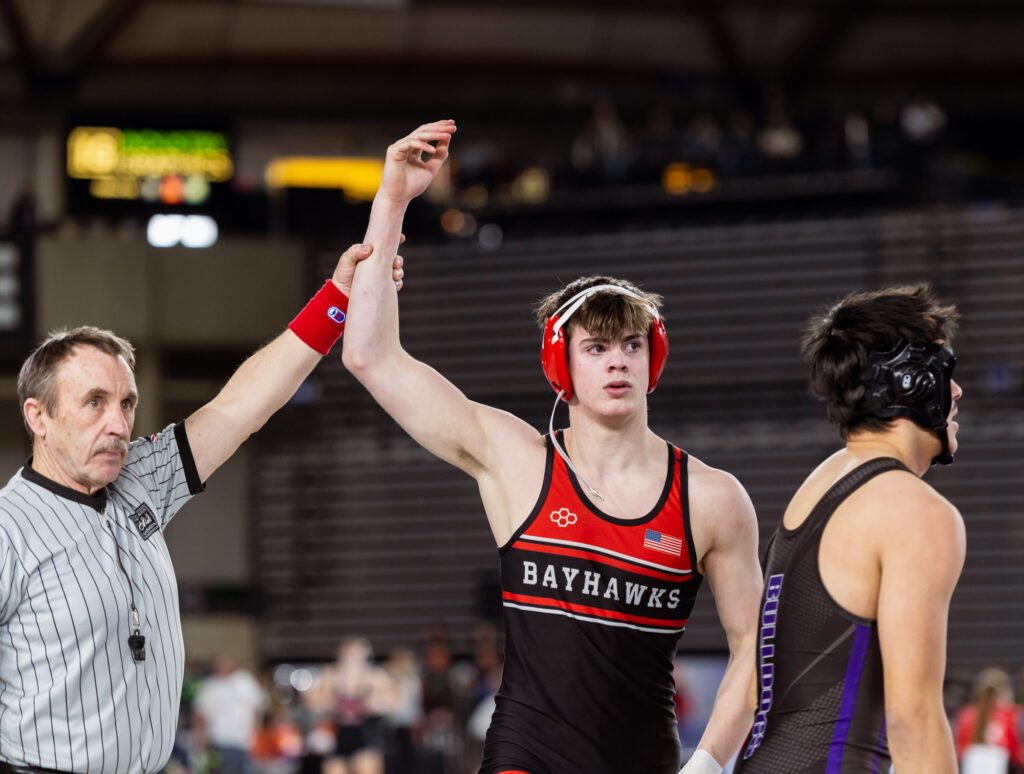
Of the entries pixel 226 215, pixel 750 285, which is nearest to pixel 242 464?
pixel 226 215

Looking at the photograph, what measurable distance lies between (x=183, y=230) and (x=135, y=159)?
1.36 metres

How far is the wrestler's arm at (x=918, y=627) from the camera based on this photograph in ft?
8.70

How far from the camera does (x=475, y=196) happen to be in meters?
17.5

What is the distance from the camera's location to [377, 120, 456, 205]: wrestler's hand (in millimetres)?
3893

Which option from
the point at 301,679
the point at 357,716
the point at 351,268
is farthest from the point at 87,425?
the point at 301,679

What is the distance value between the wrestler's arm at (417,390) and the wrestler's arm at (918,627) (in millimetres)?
1324

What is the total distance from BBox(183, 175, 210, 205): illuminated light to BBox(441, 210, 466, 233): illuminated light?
13.2 ft

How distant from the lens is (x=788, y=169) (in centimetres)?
1602

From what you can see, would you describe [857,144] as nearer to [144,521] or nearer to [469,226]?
[469,226]

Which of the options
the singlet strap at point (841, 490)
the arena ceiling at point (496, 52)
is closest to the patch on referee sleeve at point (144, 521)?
the singlet strap at point (841, 490)

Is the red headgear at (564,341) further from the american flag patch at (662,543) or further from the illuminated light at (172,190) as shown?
the illuminated light at (172,190)

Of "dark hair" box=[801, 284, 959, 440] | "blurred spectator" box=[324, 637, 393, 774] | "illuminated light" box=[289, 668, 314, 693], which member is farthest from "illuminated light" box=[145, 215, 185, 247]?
"dark hair" box=[801, 284, 959, 440]

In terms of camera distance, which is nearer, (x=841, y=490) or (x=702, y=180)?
(x=841, y=490)

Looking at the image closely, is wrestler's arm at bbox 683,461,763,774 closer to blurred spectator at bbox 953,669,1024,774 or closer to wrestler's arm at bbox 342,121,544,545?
wrestler's arm at bbox 342,121,544,545
